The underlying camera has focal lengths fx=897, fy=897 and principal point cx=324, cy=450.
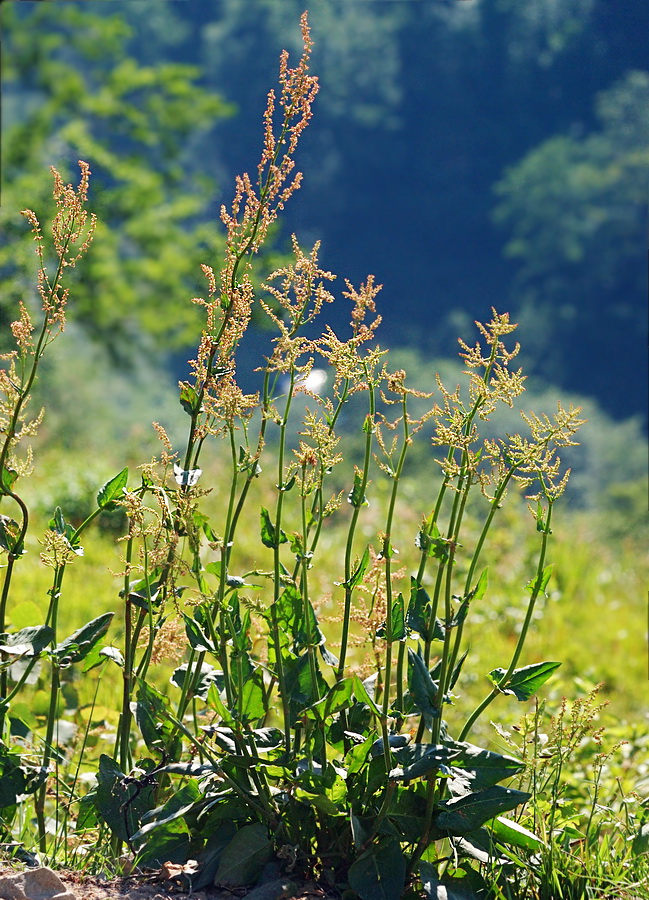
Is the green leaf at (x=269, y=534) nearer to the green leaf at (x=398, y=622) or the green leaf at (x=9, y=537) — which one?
the green leaf at (x=398, y=622)

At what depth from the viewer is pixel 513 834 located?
1.07m

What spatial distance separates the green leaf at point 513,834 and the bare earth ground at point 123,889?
209 mm

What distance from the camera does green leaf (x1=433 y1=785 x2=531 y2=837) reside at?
0.99 metres

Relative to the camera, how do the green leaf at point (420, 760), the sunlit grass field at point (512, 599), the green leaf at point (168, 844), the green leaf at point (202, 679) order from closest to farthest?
the green leaf at point (420, 760), the green leaf at point (168, 844), the green leaf at point (202, 679), the sunlit grass field at point (512, 599)

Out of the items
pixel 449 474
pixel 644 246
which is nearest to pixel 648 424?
pixel 644 246

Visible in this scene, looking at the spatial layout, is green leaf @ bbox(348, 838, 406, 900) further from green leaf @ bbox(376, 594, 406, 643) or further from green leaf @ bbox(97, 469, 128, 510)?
green leaf @ bbox(97, 469, 128, 510)

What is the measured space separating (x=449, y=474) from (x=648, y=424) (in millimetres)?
6741

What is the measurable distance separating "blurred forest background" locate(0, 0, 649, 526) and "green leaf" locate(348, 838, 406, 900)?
18.5 ft

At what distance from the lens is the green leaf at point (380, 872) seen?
986 millimetres

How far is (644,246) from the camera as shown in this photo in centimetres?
897

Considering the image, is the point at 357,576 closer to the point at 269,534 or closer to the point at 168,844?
the point at 269,534

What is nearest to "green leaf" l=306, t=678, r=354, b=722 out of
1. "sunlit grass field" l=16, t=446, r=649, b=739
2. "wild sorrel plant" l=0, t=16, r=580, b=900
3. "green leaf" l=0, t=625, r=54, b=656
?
"wild sorrel plant" l=0, t=16, r=580, b=900

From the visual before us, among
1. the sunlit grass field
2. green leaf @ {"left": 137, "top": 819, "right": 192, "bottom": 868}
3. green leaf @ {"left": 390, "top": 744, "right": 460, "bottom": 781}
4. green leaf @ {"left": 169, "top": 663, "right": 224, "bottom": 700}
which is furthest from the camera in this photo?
the sunlit grass field

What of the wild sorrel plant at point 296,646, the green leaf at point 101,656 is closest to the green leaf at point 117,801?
the wild sorrel plant at point 296,646
